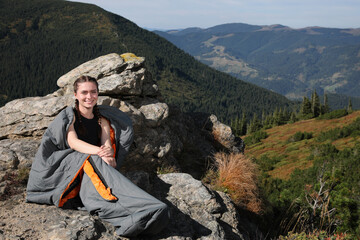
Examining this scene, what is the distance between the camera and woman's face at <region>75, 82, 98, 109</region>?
515 cm

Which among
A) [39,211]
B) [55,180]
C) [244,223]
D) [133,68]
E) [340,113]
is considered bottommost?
[340,113]

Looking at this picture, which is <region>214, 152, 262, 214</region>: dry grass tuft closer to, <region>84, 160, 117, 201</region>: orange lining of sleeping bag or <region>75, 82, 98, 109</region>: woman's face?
<region>84, 160, 117, 201</region>: orange lining of sleeping bag

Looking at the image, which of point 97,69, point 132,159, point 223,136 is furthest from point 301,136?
point 132,159

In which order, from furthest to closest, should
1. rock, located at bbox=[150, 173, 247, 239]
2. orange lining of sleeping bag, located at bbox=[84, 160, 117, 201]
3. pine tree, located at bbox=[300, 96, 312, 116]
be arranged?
pine tree, located at bbox=[300, 96, 312, 116]
rock, located at bbox=[150, 173, 247, 239]
orange lining of sleeping bag, located at bbox=[84, 160, 117, 201]

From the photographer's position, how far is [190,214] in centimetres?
561

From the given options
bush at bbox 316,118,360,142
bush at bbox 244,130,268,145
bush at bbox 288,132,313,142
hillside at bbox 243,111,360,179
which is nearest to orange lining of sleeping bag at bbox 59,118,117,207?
hillside at bbox 243,111,360,179

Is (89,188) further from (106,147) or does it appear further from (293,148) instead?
(293,148)

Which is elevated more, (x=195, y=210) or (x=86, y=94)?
(x=86, y=94)

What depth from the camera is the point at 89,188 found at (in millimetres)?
4691

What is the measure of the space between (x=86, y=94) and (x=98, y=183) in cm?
169

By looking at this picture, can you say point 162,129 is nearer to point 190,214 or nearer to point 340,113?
point 190,214

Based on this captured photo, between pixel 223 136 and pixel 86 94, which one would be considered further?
pixel 223 136

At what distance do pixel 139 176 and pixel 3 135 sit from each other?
3606mm

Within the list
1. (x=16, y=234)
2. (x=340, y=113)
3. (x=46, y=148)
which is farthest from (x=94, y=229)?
(x=340, y=113)
